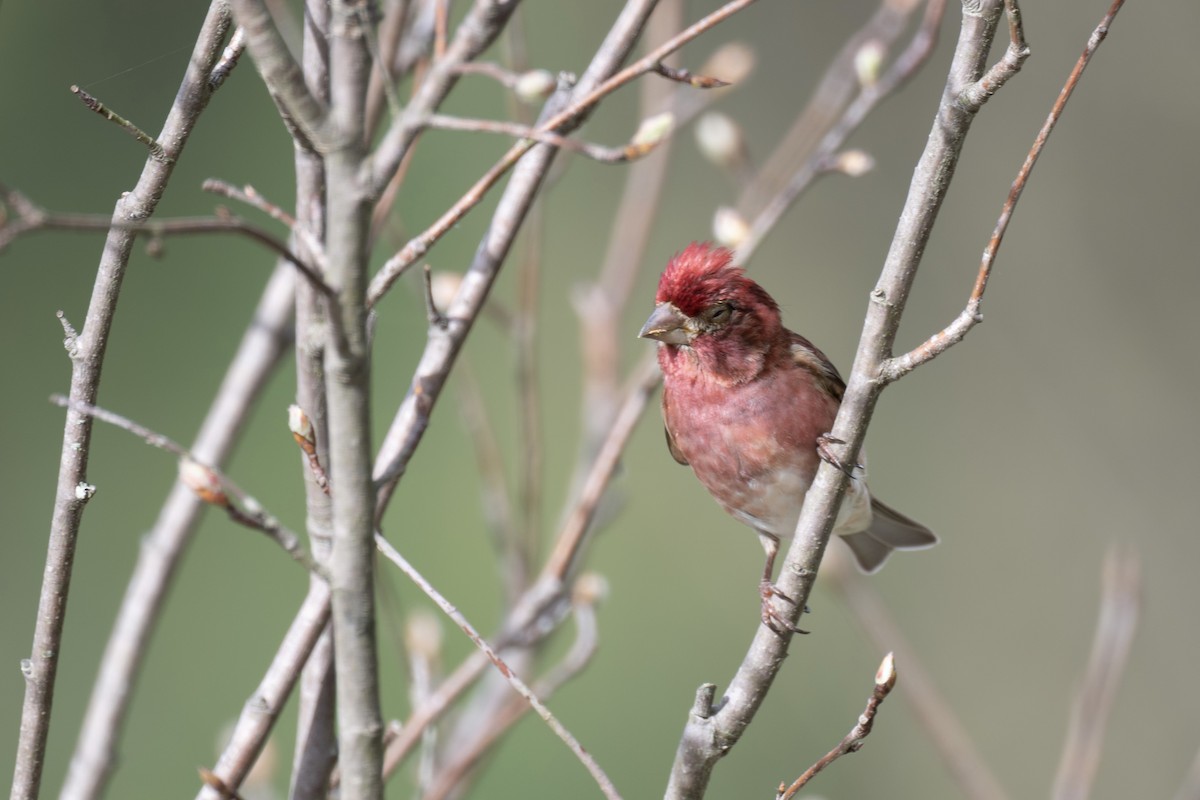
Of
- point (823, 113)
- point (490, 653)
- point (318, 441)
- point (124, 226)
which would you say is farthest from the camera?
point (823, 113)

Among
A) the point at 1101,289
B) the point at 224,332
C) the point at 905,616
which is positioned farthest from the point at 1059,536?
the point at 224,332

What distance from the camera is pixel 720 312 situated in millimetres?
3109

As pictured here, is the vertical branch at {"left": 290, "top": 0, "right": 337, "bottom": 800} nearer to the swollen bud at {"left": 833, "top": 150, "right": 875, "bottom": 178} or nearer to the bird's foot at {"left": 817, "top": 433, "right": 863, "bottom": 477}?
the bird's foot at {"left": 817, "top": 433, "right": 863, "bottom": 477}

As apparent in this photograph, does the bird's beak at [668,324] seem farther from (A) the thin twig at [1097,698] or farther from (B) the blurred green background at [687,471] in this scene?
(B) the blurred green background at [687,471]

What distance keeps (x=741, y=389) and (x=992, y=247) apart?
1379mm

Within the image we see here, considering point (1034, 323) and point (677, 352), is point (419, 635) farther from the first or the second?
point (1034, 323)

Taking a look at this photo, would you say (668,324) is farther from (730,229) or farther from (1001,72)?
(1001,72)

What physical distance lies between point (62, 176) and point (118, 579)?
201 centimetres

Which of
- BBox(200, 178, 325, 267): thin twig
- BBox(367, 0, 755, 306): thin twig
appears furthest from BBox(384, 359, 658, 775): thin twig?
BBox(200, 178, 325, 267): thin twig

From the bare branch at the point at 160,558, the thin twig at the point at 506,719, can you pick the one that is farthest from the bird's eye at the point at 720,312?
the bare branch at the point at 160,558

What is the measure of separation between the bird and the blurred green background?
2784 millimetres

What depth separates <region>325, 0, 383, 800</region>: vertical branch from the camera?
146 cm

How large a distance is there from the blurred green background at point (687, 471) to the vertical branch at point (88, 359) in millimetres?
3803

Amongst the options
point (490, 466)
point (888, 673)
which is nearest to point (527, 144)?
point (888, 673)
